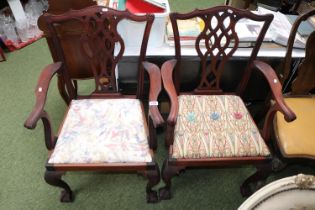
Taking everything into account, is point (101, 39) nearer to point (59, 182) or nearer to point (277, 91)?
point (59, 182)

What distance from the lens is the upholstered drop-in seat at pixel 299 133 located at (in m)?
1.22

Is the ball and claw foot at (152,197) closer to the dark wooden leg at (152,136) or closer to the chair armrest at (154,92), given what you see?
the dark wooden leg at (152,136)

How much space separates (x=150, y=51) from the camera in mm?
1527

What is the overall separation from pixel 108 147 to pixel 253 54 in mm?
864

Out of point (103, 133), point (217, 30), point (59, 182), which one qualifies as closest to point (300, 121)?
point (217, 30)

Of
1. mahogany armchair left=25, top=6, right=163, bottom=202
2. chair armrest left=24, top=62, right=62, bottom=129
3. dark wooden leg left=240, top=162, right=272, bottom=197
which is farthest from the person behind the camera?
dark wooden leg left=240, top=162, right=272, bottom=197

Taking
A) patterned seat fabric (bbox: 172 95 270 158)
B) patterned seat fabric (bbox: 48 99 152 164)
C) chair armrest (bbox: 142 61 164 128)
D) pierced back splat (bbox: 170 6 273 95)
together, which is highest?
pierced back splat (bbox: 170 6 273 95)

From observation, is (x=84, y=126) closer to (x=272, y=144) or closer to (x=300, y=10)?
(x=272, y=144)

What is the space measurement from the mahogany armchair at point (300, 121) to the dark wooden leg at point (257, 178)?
10cm

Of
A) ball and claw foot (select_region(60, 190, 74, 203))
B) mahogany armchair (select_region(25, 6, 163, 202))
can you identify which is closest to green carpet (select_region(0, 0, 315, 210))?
ball and claw foot (select_region(60, 190, 74, 203))

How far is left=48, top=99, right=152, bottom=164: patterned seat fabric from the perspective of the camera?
1150 millimetres

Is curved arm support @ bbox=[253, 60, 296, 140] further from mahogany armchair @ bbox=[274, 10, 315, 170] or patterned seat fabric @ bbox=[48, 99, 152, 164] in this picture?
patterned seat fabric @ bbox=[48, 99, 152, 164]

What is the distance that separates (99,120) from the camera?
1.29 metres

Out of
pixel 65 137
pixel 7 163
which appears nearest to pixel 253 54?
pixel 65 137
